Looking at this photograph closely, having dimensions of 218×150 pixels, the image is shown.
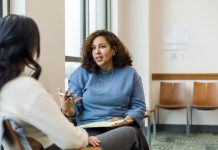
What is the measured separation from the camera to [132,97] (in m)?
2.42

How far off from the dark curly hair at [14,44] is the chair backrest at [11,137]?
15cm

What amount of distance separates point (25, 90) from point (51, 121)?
0.14m

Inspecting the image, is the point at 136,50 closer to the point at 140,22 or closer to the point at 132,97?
the point at 140,22

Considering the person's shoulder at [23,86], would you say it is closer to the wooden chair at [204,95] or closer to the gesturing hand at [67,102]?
the gesturing hand at [67,102]

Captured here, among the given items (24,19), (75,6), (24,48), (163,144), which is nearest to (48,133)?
(24,48)

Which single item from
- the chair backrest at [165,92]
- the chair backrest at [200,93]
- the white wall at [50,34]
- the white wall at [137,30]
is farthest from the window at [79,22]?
the chair backrest at [200,93]

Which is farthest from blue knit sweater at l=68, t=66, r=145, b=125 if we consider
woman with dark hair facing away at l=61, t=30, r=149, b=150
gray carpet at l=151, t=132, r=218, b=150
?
gray carpet at l=151, t=132, r=218, b=150

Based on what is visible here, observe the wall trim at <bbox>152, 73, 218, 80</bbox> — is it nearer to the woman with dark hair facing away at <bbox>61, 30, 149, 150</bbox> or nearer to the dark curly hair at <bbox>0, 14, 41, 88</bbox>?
the woman with dark hair facing away at <bbox>61, 30, 149, 150</bbox>

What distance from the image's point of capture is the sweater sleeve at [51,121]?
1198 mm

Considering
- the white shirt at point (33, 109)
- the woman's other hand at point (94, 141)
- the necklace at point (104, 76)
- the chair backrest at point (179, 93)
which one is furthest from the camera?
the chair backrest at point (179, 93)

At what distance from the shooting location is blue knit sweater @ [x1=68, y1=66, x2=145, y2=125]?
234 centimetres

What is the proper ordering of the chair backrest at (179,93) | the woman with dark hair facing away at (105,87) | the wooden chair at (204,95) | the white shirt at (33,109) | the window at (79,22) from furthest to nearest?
1. the chair backrest at (179,93)
2. the wooden chair at (204,95)
3. the window at (79,22)
4. the woman with dark hair facing away at (105,87)
5. the white shirt at (33,109)

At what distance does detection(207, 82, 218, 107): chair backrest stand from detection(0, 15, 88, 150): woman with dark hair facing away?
4.14 m

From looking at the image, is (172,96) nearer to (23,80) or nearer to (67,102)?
(67,102)
